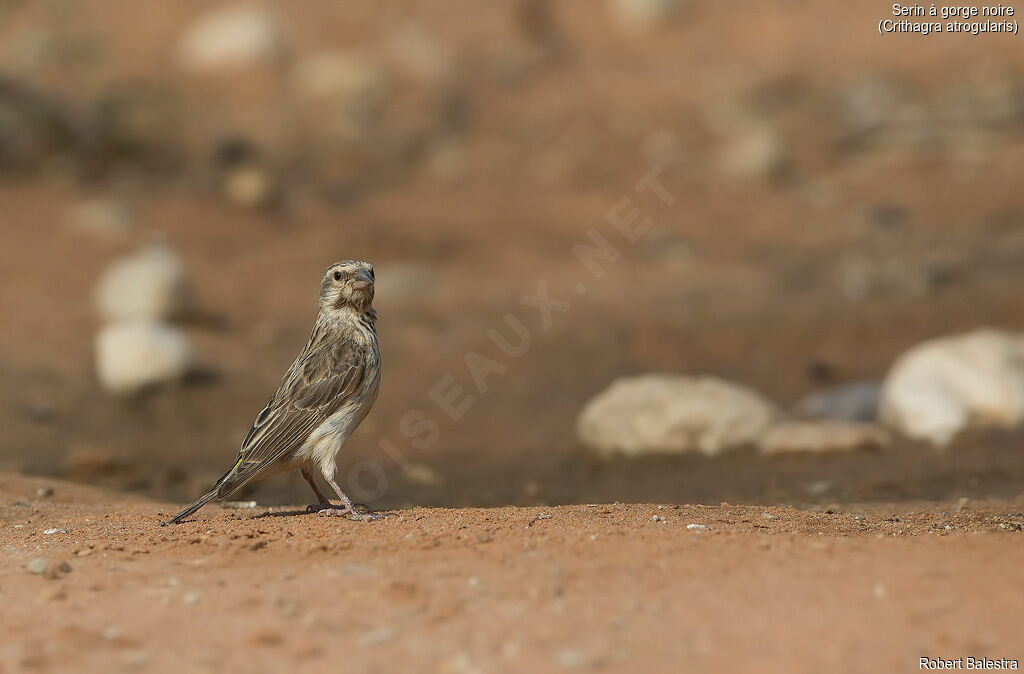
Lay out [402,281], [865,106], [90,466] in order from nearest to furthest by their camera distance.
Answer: [90,466]
[402,281]
[865,106]

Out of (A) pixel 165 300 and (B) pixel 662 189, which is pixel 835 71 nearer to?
(B) pixel 662 189

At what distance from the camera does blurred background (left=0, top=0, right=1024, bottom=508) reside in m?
13.2

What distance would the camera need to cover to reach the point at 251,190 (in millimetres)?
23438

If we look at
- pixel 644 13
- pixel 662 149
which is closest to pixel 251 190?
pixel 662 149

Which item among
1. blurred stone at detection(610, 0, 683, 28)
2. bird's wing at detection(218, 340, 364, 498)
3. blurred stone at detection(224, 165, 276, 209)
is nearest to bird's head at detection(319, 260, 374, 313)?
bird's wing at detection(218, 340, 364, 498)

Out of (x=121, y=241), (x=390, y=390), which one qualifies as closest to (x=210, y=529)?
(x=390, y=390)

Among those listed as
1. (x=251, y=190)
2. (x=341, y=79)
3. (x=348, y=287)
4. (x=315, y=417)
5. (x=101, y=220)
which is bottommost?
(x=315, y=417)

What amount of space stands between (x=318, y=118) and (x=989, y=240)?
14693mm

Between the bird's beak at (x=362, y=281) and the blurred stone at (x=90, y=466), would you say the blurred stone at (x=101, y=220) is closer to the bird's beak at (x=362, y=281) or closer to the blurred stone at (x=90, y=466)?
the blurred stone at (x=90, y=466)

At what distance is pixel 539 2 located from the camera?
32.9 meters

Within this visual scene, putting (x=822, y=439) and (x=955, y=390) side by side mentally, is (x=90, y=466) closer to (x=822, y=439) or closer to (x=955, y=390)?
(x=822, y=439)

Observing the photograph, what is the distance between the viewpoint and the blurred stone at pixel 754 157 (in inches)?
1015

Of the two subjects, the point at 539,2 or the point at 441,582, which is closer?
the point at 441,582

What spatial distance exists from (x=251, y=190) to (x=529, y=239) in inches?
Answer: 217
